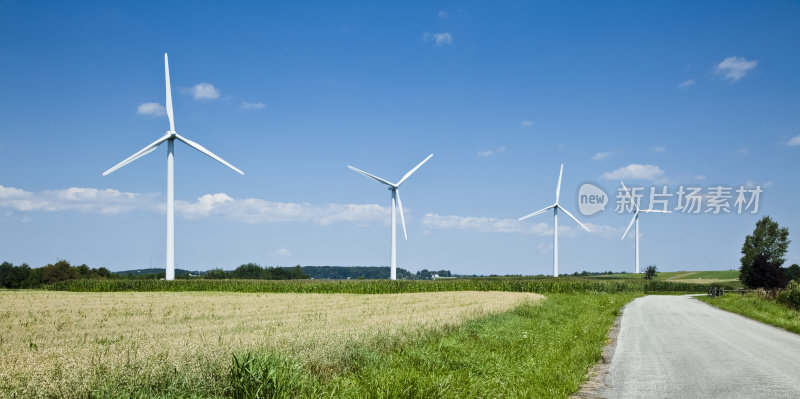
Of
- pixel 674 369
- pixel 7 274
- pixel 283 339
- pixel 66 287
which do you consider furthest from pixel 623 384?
Result: pixel 7 274

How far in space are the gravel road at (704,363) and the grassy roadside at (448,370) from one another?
3.25 ft

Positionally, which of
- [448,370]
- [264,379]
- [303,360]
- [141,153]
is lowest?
[448,370]

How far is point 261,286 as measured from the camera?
66.2 m

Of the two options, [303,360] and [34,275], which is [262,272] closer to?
[34,275]

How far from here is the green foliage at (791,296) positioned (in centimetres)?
3829

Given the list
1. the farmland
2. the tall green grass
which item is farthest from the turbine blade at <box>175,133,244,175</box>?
the farmland

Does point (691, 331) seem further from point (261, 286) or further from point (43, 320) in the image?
point (261, 286)

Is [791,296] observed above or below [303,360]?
below

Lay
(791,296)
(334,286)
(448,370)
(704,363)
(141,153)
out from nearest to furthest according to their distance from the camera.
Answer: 1. (448,370)
2. (704,363)
3. (791,296)
4. (141,153)
5. (334,286)

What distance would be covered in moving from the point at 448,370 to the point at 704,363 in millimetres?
7307

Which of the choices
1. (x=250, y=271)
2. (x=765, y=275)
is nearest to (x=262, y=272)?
(x=250, y=271)

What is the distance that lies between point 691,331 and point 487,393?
16.6 m

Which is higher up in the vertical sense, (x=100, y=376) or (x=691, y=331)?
(x=100, y=376)

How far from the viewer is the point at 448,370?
10.9 meters
